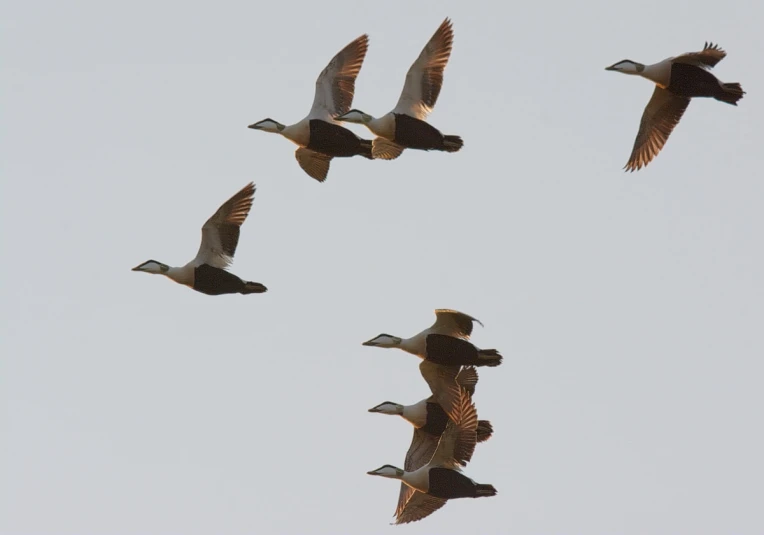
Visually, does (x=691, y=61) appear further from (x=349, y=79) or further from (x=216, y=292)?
(x=216, y=292)

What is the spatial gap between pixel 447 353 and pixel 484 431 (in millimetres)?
1977

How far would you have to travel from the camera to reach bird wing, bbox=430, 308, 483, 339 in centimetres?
3002

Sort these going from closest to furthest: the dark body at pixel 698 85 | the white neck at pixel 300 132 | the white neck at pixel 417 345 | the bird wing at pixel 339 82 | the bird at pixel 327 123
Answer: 1. the dark body at pixel 698 85
2. the white neck at pixel 417 345
3. the bird at pixel 327 123
4. the white neck at pixel 300 132
5. the bird wing at pixel 339 82

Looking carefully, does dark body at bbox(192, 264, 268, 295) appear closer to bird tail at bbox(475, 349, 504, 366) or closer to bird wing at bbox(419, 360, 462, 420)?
bird wing at bbox(419, 360, 462, 420)

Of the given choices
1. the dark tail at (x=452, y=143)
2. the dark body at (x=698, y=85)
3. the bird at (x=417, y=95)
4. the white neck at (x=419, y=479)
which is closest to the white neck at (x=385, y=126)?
the bird at (x=417, y=95)

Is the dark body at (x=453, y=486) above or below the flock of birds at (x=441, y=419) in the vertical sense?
below

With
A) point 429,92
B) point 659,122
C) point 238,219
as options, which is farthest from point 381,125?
point 659,122

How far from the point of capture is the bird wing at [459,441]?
28922 millimetres

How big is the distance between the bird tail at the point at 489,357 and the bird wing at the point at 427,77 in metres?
4.55

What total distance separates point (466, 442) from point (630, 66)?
288 inches

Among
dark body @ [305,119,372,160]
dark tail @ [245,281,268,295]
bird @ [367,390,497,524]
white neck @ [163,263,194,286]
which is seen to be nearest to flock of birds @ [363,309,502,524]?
bird @ [367,390,497,524]

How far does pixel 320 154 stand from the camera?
32.7 m

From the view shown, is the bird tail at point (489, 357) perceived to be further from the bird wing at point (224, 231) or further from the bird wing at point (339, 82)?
the bird wing at point (339, 82)

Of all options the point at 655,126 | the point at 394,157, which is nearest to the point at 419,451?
the point at 394,157
